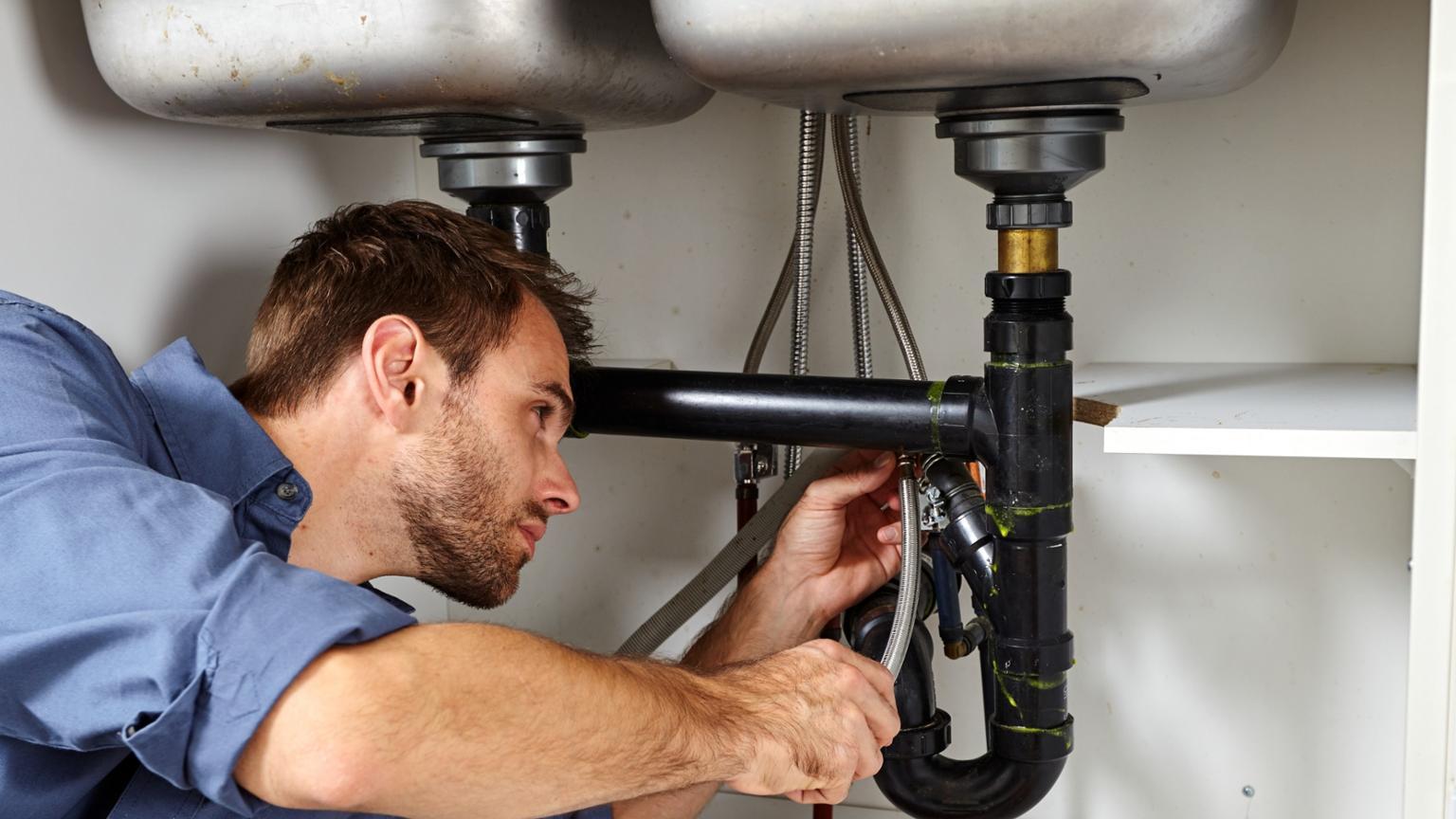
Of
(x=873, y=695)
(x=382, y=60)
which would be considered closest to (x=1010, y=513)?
(x=873, y=695)

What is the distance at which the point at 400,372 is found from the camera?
83 centimetres

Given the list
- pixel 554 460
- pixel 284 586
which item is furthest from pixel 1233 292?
pixel 284 586

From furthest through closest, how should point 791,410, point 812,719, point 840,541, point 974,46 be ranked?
point 840,541 → point 791,410 → point 812,719 → point 974,46

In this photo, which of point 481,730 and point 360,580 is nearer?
point 481,730

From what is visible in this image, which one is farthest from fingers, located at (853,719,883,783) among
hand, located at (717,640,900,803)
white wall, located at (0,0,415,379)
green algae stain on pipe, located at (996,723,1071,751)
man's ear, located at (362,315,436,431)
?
white wall, located at (0,0,415,379)

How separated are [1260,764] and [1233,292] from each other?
0.41 m

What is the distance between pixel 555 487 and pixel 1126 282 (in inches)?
20.3

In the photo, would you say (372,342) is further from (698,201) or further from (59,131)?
(698,201)

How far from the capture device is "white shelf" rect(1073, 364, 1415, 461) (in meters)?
0.77

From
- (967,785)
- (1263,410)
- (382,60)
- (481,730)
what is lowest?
(967,785)

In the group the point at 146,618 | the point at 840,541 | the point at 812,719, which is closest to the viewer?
the point at 146,618

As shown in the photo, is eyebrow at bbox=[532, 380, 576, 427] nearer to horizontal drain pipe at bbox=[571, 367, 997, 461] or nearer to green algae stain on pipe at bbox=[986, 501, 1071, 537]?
horizontal drain pipe at bbox=[571, 367, 997, 461]

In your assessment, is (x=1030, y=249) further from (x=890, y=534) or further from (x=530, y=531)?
(x=530, y=531)

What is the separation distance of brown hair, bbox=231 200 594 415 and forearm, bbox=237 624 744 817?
0.25 m
